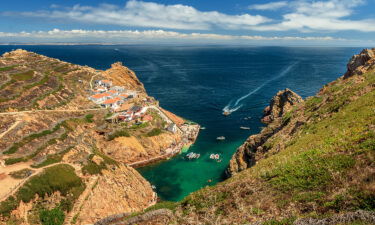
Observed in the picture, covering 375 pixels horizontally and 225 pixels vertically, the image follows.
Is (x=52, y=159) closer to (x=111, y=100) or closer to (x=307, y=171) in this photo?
(x=111, y=100)

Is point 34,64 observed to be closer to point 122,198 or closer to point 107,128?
point 107,128

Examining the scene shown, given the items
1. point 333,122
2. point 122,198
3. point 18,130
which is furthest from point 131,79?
point 333,122

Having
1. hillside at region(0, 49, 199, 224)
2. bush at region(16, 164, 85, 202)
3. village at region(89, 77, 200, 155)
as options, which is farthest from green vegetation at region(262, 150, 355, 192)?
village at region(89, 77, 200, 155)

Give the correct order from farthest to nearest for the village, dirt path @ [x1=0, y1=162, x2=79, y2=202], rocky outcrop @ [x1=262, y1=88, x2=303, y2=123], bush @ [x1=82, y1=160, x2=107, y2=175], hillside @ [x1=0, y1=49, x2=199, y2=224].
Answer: rocky outcrop @ [x1=262, y1=88, x2=303, y2=123] < the village < bush @ [x1=82, y1=160, x2=107, y2=175] < hillside @ [x1=0, y1=49, x2=199, y2=224] < dirt path @ [x1=0, y1=162, x2=79, y2=202]

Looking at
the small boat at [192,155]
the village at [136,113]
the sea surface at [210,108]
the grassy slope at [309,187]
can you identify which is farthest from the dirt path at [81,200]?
the small boat at [192,155]

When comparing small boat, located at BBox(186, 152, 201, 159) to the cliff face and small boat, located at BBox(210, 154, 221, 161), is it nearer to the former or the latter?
small boat, located at BBox(210, 154, 221, 161)

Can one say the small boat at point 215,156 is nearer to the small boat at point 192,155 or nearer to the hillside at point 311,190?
the small boat at point 192,155
